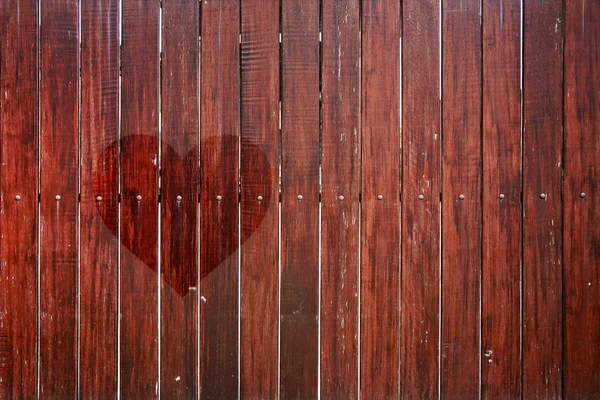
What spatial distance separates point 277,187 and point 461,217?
665 mm

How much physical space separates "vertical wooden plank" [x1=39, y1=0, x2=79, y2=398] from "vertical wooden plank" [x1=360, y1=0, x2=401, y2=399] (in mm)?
1030

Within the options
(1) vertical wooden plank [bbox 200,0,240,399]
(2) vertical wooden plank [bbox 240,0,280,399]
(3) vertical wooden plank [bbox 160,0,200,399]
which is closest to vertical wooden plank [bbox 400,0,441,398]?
(2) vertical wooden plank [bbox 240,0,280,399]

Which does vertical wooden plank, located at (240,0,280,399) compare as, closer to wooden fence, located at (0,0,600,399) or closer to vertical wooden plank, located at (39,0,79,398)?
wooden fence, located at (0,0,600,399)

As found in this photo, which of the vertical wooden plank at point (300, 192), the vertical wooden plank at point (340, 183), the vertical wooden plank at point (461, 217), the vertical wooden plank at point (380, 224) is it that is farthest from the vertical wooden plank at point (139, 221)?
the vertical wooden plank at point (461, 217)

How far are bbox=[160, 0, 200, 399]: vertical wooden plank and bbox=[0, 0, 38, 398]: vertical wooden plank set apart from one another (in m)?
0.46

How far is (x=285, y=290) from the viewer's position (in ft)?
6.81

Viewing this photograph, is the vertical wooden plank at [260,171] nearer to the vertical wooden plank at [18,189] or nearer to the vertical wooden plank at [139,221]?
the vertical wooden plank at [139,221]

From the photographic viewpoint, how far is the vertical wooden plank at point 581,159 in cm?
208

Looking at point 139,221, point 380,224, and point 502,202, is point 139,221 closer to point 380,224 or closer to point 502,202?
point 380,224

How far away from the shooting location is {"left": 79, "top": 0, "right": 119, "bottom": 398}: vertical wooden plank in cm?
207

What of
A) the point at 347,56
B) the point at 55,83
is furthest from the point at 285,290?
the point at 55,83

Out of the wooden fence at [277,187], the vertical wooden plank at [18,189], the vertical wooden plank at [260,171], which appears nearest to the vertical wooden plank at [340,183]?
the wooden fence at [277,187]

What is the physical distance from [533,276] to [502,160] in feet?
1.40

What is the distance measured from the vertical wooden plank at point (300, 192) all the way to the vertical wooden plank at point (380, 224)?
0.18 metres
